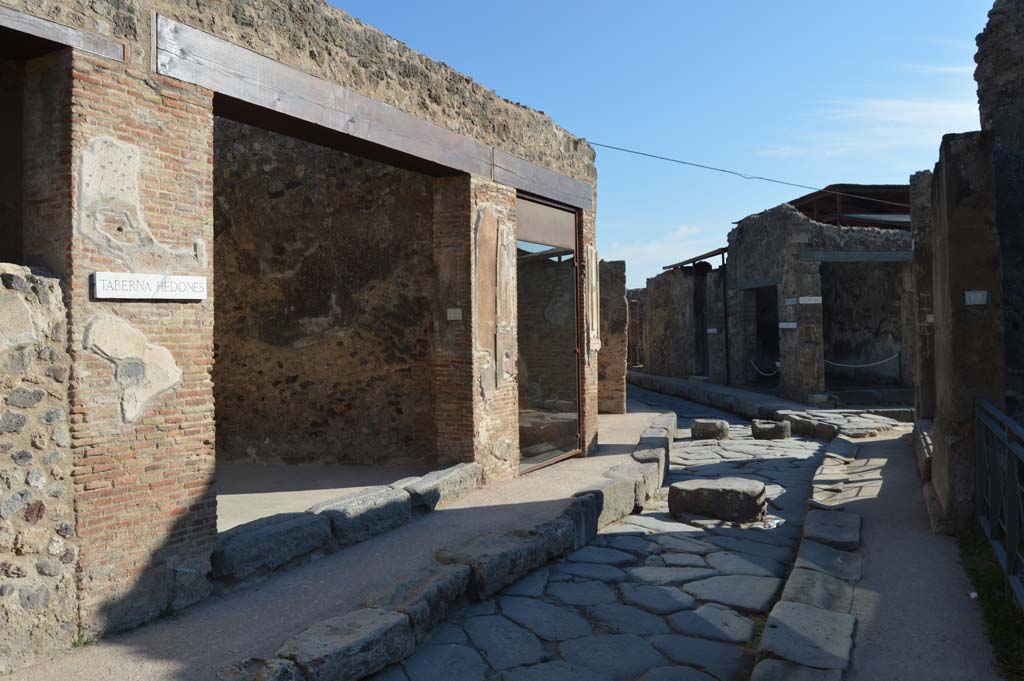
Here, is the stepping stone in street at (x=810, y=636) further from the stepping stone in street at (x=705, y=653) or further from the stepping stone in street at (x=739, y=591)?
the stepping stone in street at (x=739, y=591)

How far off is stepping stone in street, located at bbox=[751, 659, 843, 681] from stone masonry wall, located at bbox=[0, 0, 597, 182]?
405 cm

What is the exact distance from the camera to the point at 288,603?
153 inches

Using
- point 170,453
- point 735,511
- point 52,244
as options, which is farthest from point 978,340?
point 52,244

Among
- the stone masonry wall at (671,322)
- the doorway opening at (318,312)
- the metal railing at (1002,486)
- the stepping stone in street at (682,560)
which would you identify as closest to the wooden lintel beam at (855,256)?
the stone masonry wall at (671,322)

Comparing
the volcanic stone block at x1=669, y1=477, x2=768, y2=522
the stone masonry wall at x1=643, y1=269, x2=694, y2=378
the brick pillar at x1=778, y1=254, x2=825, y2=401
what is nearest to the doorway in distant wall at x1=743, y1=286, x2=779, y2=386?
the stone masonry wall at x1=643, y1=269, x2=694, y2=378

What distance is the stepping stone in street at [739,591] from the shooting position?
169 inches

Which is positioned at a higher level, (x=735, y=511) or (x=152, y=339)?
(x=152, y=339)

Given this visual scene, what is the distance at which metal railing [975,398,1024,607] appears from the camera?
12.0ft

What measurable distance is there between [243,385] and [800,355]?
977 cm

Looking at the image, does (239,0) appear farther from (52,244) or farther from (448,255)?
(448,255)

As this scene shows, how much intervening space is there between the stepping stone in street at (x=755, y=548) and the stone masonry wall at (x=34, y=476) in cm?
407

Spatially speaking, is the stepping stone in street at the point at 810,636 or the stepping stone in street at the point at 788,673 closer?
the stepping stone in street at the point at 788,673

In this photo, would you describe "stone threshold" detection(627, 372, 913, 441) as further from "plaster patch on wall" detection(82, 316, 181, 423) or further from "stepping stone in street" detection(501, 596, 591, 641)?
"plaster patch on wall" detection(82, 316, 181, 423)

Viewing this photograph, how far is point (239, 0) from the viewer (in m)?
4.45
